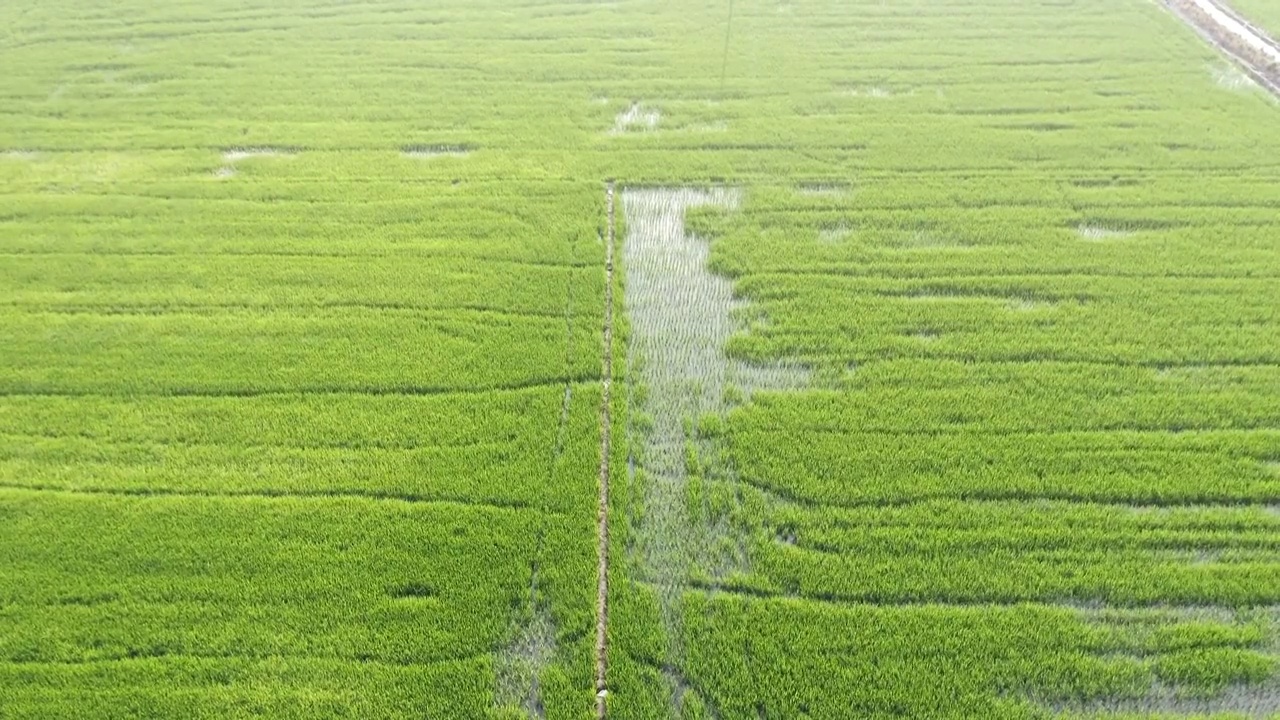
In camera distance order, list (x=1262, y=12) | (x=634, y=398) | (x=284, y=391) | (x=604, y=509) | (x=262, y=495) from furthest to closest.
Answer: (x=1262, y=12), (x=284, y=391), (x=634, y=398), (x=262, y=495), (x=604, y=509)

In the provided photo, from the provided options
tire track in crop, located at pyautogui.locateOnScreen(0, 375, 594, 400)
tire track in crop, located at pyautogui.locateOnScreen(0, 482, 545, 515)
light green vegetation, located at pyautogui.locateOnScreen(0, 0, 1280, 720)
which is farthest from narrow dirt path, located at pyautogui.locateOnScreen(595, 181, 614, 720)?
tire track in crop, located at pyautogui.locateOnScreen(0, 482, 545, 515)

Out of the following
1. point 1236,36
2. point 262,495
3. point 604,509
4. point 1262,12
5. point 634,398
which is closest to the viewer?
point 604,509

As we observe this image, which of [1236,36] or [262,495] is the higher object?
[1236,36]

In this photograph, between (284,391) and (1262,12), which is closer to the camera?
(284,391)

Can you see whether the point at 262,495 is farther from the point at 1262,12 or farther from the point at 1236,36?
the point at 1262,12

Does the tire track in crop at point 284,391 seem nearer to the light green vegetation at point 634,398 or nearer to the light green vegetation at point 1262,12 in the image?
the light green vegetation at point 634,398

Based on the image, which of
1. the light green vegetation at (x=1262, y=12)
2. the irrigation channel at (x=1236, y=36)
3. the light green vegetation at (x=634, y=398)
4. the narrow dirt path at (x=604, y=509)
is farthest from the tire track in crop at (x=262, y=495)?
the light green vegetation at (x=1262, y=12)

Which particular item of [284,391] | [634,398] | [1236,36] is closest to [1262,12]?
[1236,36]

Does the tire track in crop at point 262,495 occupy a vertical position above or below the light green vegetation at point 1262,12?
below
